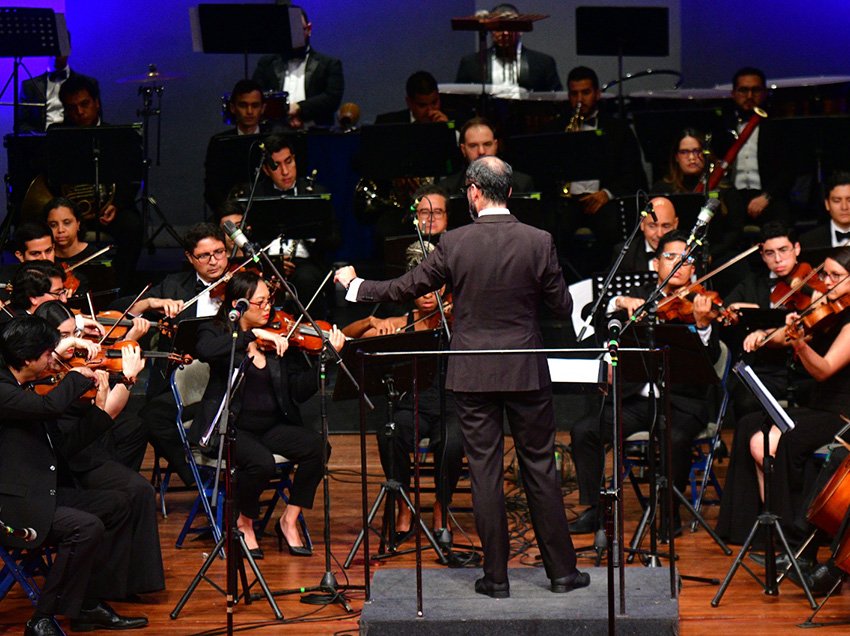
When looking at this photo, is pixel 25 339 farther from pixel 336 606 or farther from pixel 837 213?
pixel 837 213

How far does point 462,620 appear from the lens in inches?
157

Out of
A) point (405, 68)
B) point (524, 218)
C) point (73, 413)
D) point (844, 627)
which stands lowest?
point (844, 627)

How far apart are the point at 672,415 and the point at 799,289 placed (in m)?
0.82

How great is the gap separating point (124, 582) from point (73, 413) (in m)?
0.68

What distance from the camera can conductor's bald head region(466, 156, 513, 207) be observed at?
4.15 m

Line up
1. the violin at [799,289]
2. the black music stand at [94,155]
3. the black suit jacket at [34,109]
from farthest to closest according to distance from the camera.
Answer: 1. the black suit jacket at [34,109]
2. the black music stand at [94,155]
3. the violin at [799,289]

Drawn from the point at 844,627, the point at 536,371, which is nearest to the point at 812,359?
the point at 844,627

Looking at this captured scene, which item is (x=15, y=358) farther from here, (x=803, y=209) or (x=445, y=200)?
(x=803, y=209)

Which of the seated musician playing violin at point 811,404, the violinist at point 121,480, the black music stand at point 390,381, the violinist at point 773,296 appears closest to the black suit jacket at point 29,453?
the violinist at point 121,480

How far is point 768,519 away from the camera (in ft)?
15.0

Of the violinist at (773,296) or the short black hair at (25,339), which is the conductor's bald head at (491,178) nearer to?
the short black hair at (25,339)

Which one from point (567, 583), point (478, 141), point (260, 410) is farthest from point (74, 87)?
point (567, 583)

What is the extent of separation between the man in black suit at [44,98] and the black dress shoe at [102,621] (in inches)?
197

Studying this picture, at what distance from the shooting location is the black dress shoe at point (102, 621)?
14.8 feet
